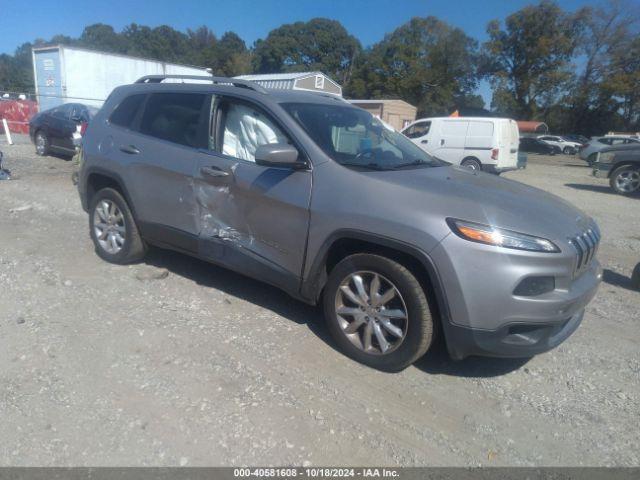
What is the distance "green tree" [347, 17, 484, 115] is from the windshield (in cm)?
5052

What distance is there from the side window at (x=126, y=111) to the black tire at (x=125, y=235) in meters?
0.67

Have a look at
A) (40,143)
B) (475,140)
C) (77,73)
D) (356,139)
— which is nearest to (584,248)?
(356,139)

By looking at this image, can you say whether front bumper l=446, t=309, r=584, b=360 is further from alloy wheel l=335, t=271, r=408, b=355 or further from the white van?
the white van

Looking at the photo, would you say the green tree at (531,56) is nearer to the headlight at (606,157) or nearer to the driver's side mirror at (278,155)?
the headlight at (606,157)

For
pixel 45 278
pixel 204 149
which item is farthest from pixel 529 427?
pixel 45 278

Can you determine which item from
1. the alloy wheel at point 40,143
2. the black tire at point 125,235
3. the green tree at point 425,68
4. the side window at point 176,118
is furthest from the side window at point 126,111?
the green tree at point 425,68

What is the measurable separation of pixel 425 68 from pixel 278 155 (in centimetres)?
5310

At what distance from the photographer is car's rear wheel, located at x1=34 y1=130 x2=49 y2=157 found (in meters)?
13.0

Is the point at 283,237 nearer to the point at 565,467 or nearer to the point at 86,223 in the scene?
the point at 565,467

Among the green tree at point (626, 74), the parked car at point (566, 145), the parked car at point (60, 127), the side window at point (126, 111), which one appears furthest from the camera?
the green tree at point (626, 74)

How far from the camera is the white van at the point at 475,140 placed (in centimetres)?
1466

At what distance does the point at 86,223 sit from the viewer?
6.70m

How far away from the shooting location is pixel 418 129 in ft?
53.5

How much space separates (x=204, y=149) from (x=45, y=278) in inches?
83.6
